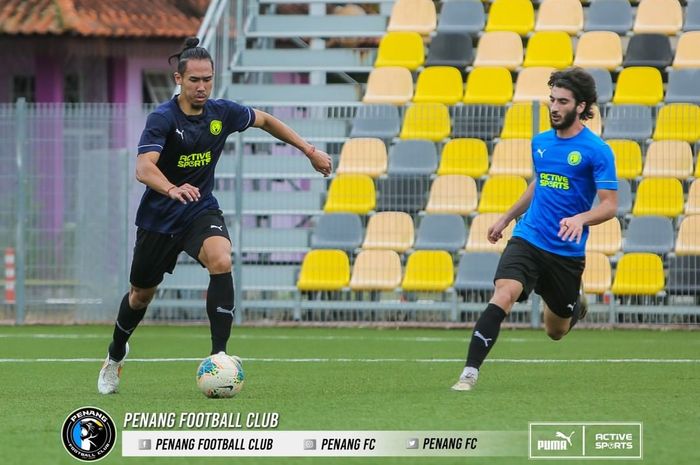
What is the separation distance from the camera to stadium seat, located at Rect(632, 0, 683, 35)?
1973 centimetres

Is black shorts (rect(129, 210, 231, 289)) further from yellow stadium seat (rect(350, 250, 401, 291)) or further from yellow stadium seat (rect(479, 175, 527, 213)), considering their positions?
yellow stadium seat (rect(479, 175, 527, 213))

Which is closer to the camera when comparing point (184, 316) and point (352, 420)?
point (352, 420)

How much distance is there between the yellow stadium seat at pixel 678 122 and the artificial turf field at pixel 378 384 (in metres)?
2.61

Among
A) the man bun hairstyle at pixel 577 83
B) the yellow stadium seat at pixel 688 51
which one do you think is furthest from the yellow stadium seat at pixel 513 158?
the man bun hairstyle at pixel 577 83

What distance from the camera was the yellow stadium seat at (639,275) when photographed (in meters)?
17.0

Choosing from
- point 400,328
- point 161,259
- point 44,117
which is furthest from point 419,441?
point 44,117

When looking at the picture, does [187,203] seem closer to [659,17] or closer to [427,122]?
[427,122]

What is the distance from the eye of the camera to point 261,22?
862 inches

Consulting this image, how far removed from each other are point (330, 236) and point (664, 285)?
12.8 feet

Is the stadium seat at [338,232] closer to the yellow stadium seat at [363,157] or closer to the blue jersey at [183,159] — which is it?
the yellow stadium seat at [363,157]

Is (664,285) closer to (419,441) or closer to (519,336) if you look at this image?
(519,336)

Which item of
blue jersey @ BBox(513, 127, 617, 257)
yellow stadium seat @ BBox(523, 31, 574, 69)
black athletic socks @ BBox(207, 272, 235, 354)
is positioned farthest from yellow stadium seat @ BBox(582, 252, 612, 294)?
black athletic socks @ BBox(207, 272, 235, 354)

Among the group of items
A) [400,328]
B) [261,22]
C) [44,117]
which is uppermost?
[261,22]

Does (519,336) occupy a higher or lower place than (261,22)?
lower
